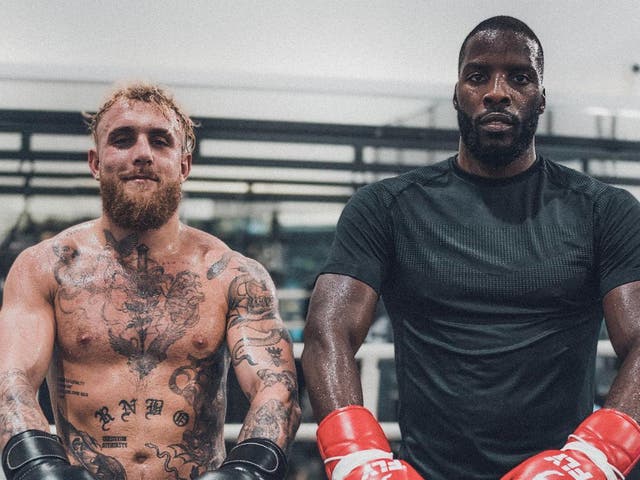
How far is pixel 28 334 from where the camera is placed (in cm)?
172

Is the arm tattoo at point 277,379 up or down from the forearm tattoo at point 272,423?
up

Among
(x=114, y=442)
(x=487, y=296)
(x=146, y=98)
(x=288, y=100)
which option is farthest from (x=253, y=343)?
(x=288, y=100)

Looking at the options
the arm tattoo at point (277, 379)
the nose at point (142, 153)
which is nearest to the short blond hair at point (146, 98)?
the nose at point (142, 153)

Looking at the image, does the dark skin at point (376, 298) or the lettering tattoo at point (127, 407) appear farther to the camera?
the lettering tattoo at point (127, 407)

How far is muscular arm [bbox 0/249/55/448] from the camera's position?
156cm

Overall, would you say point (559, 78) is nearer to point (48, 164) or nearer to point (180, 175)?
point (180, 175)

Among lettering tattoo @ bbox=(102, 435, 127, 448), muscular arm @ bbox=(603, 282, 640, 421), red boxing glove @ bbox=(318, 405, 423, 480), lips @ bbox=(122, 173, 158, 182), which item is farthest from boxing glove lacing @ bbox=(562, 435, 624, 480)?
lips @ bbox=(122, 173, 158, 182)

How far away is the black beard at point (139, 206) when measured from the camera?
1823 millimetres

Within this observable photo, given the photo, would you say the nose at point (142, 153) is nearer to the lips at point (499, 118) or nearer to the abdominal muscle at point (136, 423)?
the abdominal muscle at point (136, 423)

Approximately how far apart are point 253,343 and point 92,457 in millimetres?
501

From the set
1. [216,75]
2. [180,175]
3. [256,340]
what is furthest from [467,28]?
[256,340]

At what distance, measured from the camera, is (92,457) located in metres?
1.73

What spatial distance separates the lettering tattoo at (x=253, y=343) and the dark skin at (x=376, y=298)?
0.31 m

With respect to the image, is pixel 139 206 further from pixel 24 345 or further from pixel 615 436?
pixel 615 436
